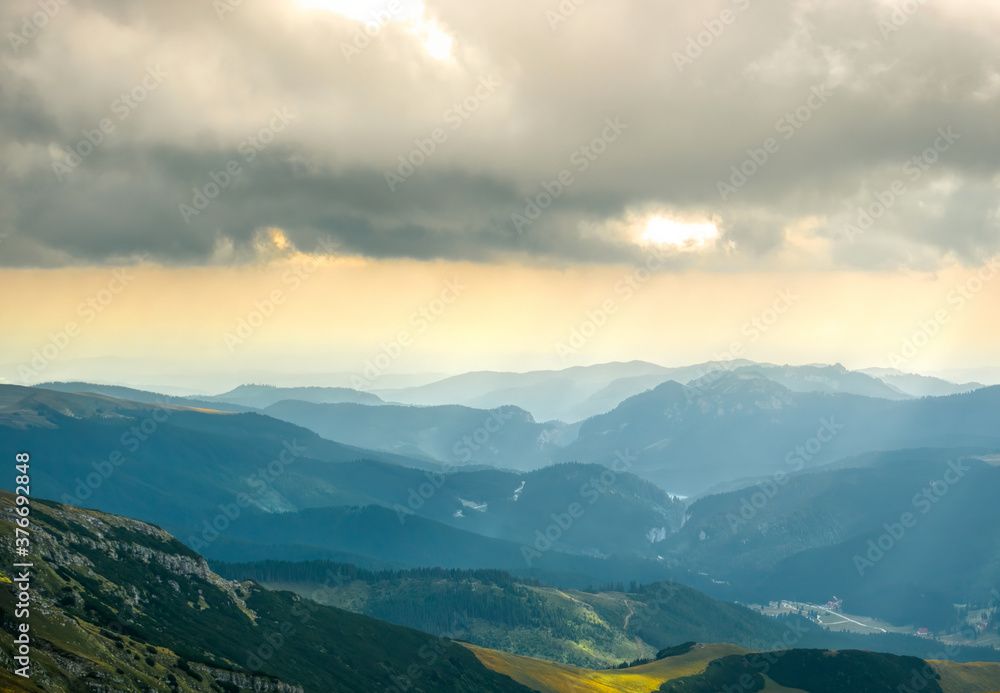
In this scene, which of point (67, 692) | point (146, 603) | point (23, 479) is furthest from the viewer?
point (146, 603)

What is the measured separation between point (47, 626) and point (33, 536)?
2034 inches

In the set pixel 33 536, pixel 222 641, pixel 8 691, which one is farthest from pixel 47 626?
pixel 222 641

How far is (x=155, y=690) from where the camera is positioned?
129125 mm

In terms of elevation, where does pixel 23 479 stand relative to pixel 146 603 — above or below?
above

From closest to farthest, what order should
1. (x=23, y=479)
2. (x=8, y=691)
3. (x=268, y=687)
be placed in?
1. (x=8, y=691)
2. (x=23, y=479)
3. (x=268, y=687)

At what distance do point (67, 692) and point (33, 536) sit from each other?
74616mm

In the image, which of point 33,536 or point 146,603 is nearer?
point 33,536

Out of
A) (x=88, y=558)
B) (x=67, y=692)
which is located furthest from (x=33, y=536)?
(x=67, y=692)

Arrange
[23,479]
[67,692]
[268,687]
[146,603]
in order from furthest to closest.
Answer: [146,603]
[268,687]
[23,479]
[67,692]

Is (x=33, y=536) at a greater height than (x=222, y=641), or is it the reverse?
(x=33, y=536)

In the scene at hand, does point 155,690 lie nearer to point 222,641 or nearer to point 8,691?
point 8,691

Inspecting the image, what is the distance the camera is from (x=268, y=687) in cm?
16262

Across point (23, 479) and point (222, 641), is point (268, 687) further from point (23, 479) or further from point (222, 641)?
point (23, 479)

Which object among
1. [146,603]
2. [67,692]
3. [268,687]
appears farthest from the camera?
[146,603]
